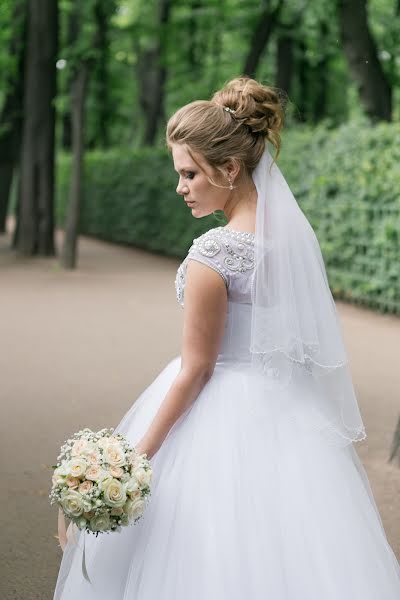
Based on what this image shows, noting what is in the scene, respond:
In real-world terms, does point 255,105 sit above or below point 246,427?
above

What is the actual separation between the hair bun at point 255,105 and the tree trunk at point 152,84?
25136mm

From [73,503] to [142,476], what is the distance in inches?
8.2

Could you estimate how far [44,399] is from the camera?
690 centimetres

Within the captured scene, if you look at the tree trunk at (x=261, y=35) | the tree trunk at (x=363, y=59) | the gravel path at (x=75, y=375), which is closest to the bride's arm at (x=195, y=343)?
the gravel path at (x=75, y=375)

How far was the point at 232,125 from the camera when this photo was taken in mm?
2645

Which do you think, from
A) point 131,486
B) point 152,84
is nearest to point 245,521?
point 131,486

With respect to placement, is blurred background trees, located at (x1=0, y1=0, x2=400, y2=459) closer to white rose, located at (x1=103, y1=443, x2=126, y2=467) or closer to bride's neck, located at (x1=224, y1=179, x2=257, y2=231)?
bride's neck, located at (x1=224, y1=179, x2=257, y2=231)

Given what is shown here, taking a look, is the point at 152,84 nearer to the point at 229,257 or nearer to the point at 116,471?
the point at 229,257

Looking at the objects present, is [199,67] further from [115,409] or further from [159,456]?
[159,456]

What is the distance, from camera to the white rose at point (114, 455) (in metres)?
2.42

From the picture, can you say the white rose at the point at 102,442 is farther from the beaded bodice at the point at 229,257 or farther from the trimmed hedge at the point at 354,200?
the trimmed hedge at the point at 354,200

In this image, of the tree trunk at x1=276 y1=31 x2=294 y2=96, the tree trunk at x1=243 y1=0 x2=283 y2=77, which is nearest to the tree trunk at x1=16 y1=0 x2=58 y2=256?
the tree trunk at x1=243 y1=0 x2=283 y2=77

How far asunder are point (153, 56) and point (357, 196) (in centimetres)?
1999

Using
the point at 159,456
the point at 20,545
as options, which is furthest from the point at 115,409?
the point at 159,456
